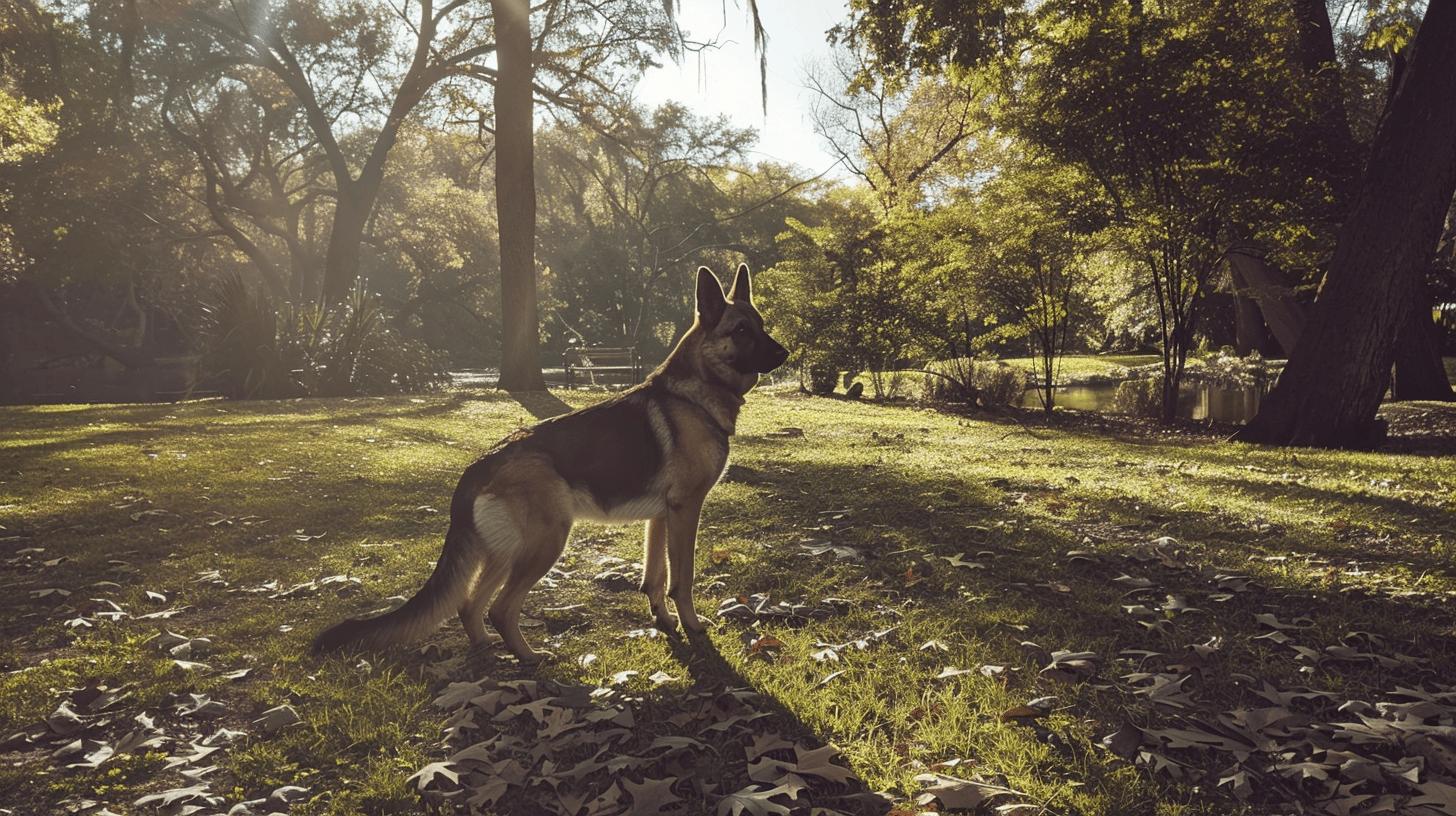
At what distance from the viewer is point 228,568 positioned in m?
5.59

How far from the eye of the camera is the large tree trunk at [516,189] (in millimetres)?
16688

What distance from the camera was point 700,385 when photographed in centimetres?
451

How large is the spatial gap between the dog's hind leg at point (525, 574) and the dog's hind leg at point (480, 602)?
0.08m

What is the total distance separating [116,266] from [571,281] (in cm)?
2420

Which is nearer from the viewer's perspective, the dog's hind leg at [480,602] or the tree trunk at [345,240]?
the dog's hind leg at [480,602]

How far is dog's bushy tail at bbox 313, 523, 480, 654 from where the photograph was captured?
3660 mm

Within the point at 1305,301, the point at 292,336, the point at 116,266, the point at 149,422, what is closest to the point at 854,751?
the point at 149,422

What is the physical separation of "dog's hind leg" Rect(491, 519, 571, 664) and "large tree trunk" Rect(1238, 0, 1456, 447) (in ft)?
38.6

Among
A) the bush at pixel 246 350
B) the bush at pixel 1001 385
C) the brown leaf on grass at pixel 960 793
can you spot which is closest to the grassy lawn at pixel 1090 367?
the bush at pixel 1001 385

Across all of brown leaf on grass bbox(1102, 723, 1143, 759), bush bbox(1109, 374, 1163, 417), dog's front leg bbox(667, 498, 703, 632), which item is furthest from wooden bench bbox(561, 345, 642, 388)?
brown leaf on grass bbox(1102, 723, 1143, 759)

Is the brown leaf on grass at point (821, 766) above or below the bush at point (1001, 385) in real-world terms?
below

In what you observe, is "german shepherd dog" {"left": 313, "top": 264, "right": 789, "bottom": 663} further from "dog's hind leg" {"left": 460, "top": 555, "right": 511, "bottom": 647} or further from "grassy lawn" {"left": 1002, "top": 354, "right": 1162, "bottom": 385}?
"grassy lawn" {"left": 1002, "top": 354, "right": 1162, "bottom": 385}

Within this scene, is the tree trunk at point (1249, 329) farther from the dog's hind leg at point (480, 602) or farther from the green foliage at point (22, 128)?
the green foliage at point (22, 128)

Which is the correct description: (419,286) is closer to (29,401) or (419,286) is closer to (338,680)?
(29,401)
